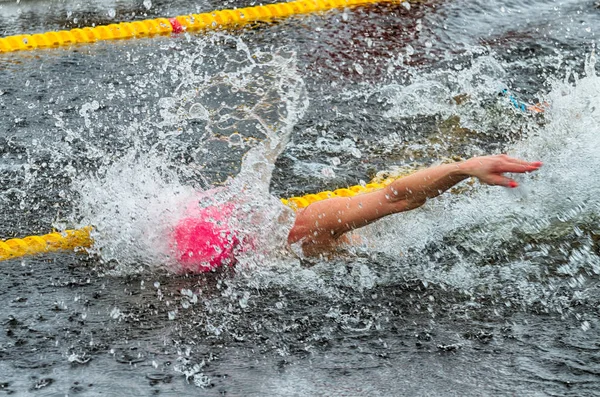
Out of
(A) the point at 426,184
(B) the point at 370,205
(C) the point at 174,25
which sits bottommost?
(C) the point at 174,25

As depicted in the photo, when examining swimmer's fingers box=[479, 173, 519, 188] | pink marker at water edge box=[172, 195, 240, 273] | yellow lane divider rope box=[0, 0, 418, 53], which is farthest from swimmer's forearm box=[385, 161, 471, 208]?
yellow lane divider rope box=[0, 0, 418, 53]

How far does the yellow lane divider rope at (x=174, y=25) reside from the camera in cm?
588

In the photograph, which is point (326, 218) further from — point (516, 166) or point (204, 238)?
point (516, 166)

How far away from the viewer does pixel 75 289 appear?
342 cm

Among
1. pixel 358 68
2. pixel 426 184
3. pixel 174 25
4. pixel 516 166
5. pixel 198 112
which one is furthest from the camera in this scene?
pixel 174 25

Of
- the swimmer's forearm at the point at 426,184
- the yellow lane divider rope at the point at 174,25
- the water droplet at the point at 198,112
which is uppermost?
the swimmer's forearm at the point at 426,184

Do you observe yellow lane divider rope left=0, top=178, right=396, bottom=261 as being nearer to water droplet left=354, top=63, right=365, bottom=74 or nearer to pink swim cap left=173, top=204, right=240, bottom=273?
pink swim cap left=173, top=204, right=240, bottom=273

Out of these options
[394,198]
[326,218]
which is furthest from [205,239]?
[394,198]

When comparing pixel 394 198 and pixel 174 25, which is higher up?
pixel 394 198

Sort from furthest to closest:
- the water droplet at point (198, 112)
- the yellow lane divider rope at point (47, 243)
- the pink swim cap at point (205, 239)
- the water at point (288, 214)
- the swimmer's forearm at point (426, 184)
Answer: the water droplet at point (198, 112) → the yellow lane divider rope at point (47, 243) → the pink swim cap at point (205, 239) → the swimmer's forearm at point (426, 184) → the water at point (288, 214)

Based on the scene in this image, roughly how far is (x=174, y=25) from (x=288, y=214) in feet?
10.4

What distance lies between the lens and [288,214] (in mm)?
3498

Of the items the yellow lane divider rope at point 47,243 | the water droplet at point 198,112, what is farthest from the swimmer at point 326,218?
the water droplet at point 198,112

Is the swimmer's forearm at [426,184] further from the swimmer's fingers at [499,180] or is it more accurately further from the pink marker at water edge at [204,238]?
the pink marker at water edge at [204,238]
